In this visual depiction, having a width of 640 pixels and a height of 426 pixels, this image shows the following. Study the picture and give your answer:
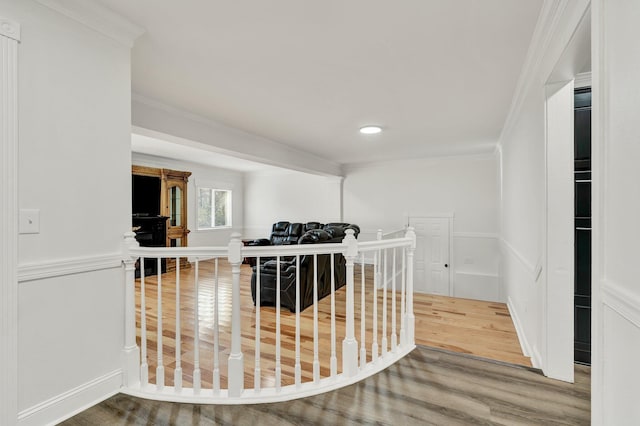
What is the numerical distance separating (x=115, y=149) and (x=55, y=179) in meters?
0.38

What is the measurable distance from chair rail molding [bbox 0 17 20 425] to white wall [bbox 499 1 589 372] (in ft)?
8.56

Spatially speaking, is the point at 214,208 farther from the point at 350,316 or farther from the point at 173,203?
the point at 350,316

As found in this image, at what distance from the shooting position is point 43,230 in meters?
1.58

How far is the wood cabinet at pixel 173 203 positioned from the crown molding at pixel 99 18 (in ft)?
16.0

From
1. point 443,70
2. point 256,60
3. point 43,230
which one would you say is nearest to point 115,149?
point 43,230

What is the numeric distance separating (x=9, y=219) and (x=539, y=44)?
10.4 ft

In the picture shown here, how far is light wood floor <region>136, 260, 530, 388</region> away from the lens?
2.61 m

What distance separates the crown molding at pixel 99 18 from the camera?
163 centimetres

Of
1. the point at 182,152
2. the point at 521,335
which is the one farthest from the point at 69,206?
the point at 182,152

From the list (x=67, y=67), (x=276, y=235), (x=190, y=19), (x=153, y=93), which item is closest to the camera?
(x=67, y=67)

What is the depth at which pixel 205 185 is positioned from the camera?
7836mm

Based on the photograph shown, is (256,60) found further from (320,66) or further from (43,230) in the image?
(43,230)

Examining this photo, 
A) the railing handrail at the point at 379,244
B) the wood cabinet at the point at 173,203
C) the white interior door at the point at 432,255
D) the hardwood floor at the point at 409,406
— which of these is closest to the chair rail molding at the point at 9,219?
the hardwood floor at the point at 409,406

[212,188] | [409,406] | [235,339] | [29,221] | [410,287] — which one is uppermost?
[212,188]
